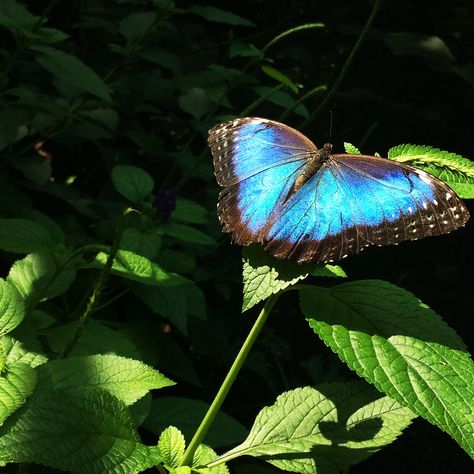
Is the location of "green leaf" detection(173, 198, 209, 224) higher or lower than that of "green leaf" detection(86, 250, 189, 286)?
lower

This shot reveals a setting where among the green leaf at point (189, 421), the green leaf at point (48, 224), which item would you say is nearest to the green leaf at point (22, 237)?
the green leaf at point (48, 224)

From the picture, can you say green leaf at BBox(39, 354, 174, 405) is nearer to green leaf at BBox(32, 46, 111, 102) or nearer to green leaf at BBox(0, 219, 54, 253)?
green leaf at BBox(0, 219, 54, 253)

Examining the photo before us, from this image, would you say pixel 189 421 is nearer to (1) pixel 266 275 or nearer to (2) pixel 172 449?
(2) pixel 172 449

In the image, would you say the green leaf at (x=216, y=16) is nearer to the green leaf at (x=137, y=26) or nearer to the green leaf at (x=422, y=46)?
the green leaf at (x=137, y=26)

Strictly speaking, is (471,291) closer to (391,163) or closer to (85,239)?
(85,239)

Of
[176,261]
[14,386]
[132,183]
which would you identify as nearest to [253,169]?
[14,386]

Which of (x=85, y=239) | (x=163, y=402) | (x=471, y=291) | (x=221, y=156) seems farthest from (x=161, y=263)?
(x=471, y=291)

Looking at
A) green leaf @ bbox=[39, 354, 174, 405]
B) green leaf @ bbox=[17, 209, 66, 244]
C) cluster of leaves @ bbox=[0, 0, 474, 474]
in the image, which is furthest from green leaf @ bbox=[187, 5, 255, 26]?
green leaf @ bbox=[39, 354, 174, 405]
